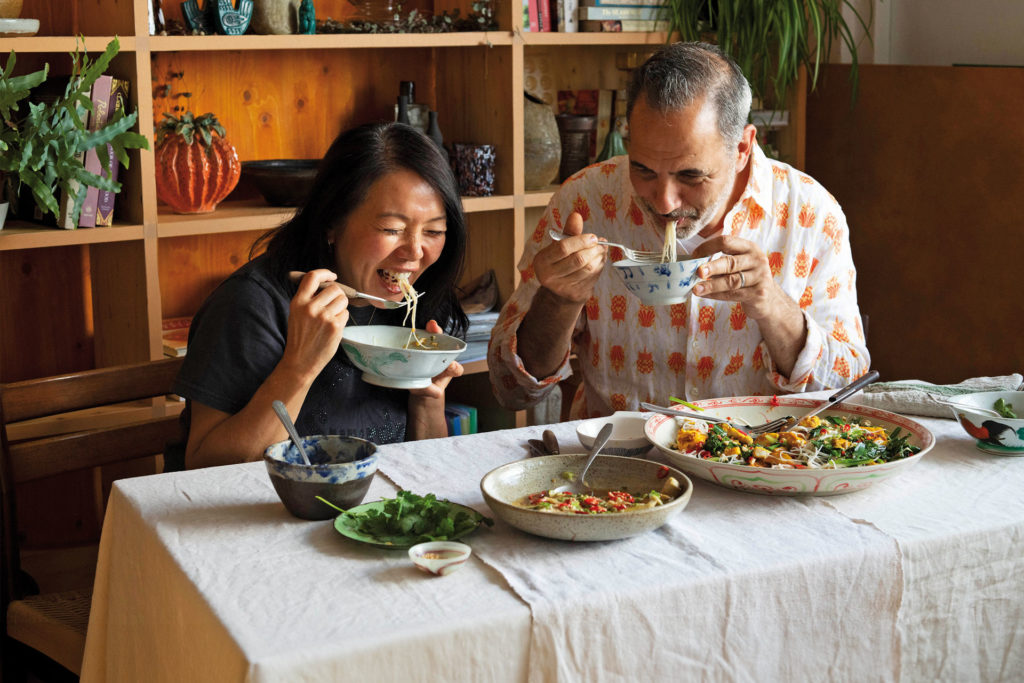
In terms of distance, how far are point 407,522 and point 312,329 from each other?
1.57 feet

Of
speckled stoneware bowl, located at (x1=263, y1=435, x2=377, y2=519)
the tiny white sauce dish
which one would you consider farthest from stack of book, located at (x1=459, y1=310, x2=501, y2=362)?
the tiny white sauce dish

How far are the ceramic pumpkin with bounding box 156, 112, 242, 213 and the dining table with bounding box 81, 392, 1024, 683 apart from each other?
4.26 feet

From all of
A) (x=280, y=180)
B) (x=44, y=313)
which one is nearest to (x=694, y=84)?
(x=280, y=180)

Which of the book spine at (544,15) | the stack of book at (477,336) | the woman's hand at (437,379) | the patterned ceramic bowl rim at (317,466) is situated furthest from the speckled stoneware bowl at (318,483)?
the book spine at (544,15)

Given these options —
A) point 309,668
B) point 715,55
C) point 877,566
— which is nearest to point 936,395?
point 877,566

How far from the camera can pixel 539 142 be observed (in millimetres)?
3098

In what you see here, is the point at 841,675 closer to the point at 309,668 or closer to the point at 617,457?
the point at 617,457

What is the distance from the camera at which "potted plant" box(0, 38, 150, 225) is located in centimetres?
226

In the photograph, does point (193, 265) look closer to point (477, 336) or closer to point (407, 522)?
point (477, 336)

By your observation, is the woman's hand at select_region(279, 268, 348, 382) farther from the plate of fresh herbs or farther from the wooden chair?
the wooden chair

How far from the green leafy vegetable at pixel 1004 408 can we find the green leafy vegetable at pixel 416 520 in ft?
2.70

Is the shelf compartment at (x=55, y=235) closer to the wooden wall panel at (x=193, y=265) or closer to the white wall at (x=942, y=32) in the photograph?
the wooden wall panel at (x=193, y=265)

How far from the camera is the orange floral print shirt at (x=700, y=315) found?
2.14 metres

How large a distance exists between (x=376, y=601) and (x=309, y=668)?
122 millimetres
